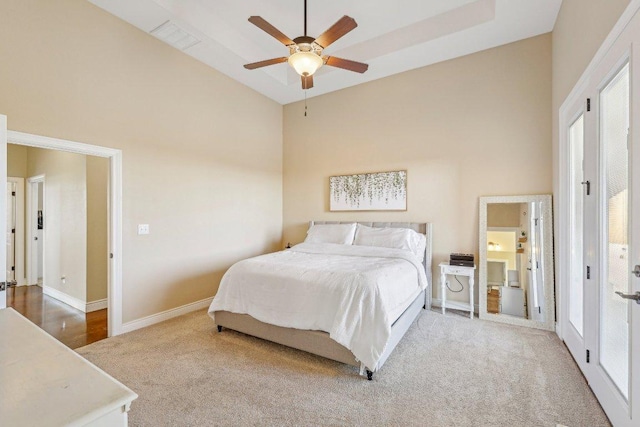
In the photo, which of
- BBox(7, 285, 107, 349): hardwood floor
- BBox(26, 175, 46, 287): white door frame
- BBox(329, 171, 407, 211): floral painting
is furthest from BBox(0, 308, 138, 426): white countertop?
BBox(26, 175, 46, 287): white door frame

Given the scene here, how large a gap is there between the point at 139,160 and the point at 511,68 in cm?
473

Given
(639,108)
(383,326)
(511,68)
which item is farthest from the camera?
(511,68)

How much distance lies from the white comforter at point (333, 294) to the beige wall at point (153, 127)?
1.18 m

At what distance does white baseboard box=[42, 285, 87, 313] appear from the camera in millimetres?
4113

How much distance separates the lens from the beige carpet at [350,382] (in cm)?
190

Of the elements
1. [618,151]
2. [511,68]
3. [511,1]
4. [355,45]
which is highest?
[355,45]

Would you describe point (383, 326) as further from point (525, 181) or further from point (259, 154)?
point (259, 154)

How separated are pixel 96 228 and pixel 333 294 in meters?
3.83

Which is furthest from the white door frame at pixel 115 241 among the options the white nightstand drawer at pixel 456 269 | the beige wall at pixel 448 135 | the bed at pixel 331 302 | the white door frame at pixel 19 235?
the white nightstand drawer at pixel 456 269

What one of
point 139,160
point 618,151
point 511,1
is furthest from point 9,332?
point 511,1

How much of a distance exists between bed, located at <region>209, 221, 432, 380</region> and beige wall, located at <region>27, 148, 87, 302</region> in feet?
8.57

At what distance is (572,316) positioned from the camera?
276cm

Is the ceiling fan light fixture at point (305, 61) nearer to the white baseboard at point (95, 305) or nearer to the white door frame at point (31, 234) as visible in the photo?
the white baseboard at point (95, 305)

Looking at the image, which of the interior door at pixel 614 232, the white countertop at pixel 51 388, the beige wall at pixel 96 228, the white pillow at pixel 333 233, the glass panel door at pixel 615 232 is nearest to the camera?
the white countertop at pixel 51 388
